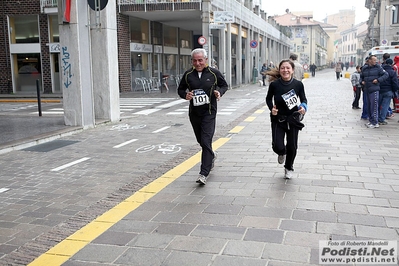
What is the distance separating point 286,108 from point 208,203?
70.6 inches

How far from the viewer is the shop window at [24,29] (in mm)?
25891

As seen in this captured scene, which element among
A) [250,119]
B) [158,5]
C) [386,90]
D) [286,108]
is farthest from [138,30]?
[286,108]

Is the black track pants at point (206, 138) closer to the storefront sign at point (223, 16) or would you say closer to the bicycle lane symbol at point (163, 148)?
the bicycle lane symbol at point (163, 148)

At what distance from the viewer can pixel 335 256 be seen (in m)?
3.67

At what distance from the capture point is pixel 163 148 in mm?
8641

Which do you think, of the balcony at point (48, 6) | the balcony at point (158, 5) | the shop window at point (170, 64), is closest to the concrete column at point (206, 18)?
the balcony at point (158, 5)

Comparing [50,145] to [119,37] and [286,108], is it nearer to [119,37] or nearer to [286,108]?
[286,108]

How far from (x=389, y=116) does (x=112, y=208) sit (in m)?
10.3

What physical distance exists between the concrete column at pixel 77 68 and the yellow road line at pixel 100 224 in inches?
207

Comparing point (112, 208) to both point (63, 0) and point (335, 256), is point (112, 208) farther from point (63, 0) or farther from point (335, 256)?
point (63, 0)

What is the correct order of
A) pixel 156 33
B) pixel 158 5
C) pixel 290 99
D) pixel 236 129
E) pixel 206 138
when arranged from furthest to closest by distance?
pixel 156 33, pixel 158 5, pixel 236 129, pixel 206 138, pixel 290 99

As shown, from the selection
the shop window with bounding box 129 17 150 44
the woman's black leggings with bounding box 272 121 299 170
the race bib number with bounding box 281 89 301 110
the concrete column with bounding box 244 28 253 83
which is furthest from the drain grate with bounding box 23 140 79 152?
the concrete column with bounding box 244 28 253 83

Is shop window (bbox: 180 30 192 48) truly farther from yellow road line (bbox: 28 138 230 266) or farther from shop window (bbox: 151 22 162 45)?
yellow road line (bbox: 28 138 230 266)

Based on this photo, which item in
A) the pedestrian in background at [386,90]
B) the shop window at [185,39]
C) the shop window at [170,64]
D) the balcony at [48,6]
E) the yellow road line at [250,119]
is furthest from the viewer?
the shop window at [185,39]
